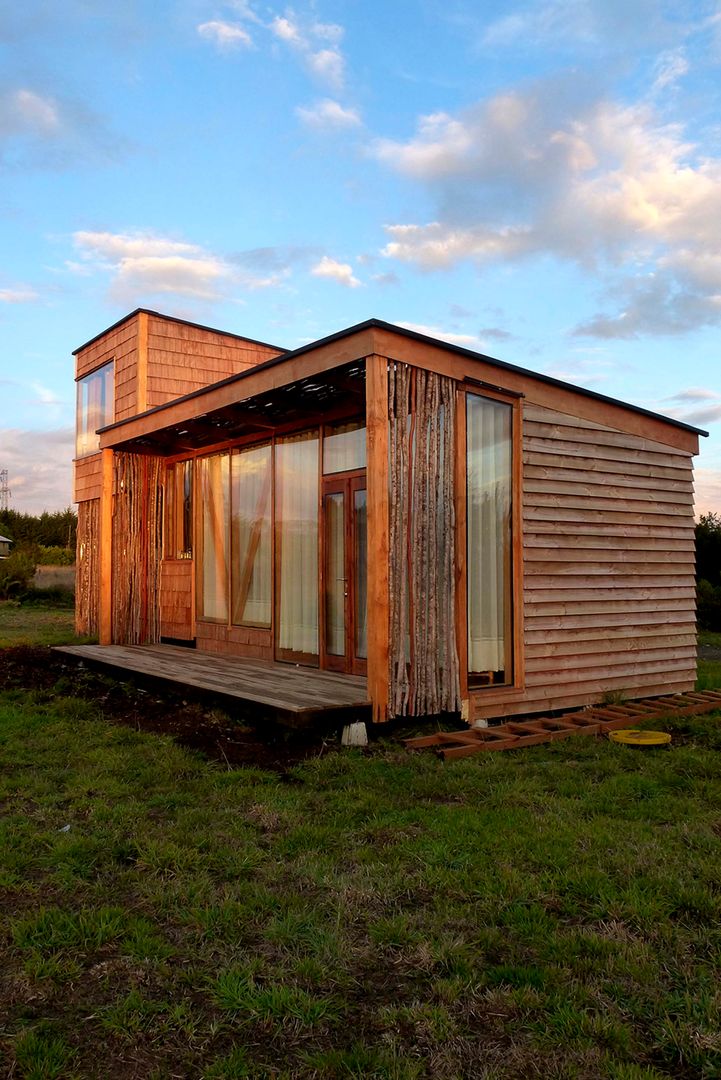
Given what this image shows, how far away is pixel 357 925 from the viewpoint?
8.98 feet

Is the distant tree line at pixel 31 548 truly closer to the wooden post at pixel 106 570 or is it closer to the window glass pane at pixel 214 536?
the wooden post at pixel 106 570

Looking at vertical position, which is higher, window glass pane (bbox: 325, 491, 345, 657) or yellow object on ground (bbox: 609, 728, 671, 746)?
window glass pane (bbox: 325, 491, 345, 657)

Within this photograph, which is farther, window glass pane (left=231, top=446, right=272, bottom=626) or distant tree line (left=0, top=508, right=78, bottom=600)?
distant tree line (left=0, top=508, right=78, bottom=600)

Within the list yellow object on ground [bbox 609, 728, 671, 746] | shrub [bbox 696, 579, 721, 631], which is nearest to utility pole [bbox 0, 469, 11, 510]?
shrub [bbox 696, 579, 721, 631]

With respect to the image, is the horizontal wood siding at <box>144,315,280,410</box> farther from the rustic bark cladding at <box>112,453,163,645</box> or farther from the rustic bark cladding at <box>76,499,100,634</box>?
the rustic bark cladding at <box>76,499,100,634</box>

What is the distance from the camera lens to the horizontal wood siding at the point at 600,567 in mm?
6836

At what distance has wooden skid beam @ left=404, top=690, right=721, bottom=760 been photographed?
18.2 ft

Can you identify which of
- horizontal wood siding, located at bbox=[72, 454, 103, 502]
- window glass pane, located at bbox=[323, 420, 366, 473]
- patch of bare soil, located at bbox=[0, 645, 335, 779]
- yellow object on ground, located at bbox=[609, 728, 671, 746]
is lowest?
yellow object on ground, located at bbox=[609, 728, 671, 746]

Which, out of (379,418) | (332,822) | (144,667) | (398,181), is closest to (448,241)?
(398,181)

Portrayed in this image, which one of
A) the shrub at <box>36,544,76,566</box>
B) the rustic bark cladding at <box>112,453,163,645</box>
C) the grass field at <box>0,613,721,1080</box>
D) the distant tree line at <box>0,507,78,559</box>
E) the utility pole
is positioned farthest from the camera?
the utility pole

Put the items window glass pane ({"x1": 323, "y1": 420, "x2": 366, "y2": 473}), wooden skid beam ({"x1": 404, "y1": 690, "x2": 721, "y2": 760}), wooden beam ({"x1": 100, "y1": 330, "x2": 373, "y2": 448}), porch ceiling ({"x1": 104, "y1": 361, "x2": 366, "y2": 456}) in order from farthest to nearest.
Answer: window glass pane ({"x1": 323, "y1": 420, "x2": 366, "y2": 473}), porch ceiling ({"x1": 104, "y1": 361, "x2": 366, "y2": 456}), wooden beam ({"x1": 100, "y1": 330, "x2": 373, "y2": 448}), wooden skid beam ({"x1": 404, "y1": 690, "x2": 721, "y2": 760})

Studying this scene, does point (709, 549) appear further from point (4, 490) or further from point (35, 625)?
point (4, 490)

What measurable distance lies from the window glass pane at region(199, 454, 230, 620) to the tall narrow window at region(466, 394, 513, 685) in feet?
13.9

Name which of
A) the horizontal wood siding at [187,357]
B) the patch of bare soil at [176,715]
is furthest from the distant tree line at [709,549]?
the patch of bare soil at [176,715]
